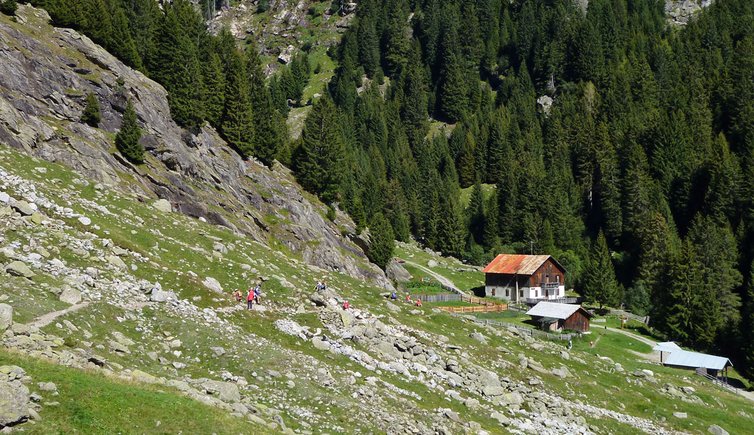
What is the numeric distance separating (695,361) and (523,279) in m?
35.0

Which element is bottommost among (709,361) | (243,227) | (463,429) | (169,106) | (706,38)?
(709,361)

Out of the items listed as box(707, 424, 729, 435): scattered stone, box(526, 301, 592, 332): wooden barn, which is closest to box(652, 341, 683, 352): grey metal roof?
box(526, 301, 592, 332): wooden barn

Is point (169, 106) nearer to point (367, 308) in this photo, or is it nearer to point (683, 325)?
point (367, 308)

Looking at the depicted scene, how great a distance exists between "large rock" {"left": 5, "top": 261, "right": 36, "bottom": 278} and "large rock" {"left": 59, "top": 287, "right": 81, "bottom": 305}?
203 centimetres

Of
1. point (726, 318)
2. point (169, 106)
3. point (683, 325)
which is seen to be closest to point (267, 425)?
point (169, 106)

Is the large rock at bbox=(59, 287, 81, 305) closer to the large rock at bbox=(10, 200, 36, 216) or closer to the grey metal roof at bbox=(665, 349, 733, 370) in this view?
the large rock at bbox=(10, 200, 36, 216)

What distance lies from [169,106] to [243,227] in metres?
20.7

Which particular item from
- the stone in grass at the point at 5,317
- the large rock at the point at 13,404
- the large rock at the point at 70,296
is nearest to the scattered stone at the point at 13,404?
the large rock at the point at 13,404

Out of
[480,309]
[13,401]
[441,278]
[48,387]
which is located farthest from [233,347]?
[441,278]

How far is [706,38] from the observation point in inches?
7657

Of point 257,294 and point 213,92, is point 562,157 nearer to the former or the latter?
point 213,92

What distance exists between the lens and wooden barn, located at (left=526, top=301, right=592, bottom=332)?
72.9 meters

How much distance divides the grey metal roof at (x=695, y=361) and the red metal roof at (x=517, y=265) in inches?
1273

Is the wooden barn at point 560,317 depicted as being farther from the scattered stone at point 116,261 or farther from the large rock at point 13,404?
the large rock at point 13,404
